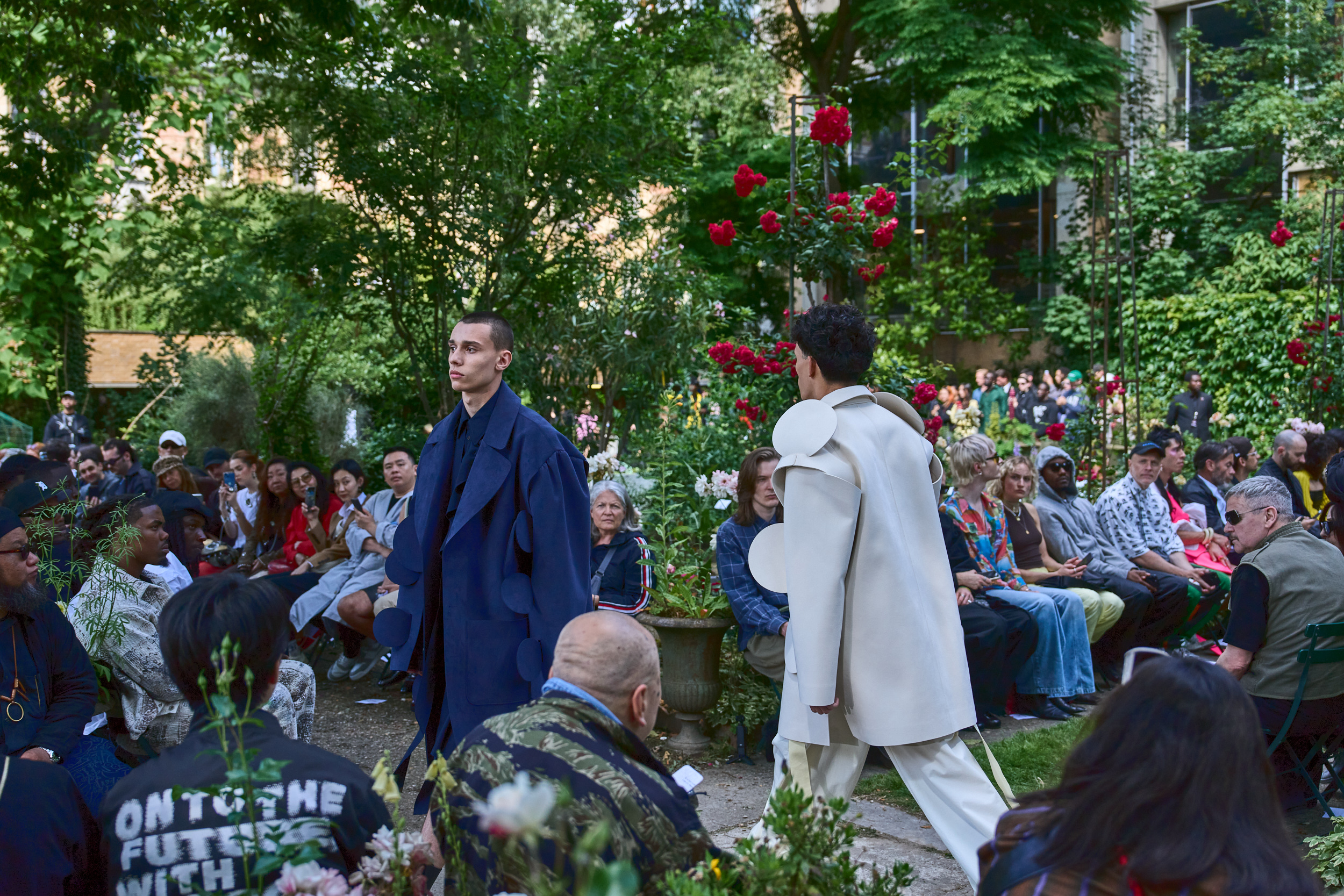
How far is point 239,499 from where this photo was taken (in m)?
8.71

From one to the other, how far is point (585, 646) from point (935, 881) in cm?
231

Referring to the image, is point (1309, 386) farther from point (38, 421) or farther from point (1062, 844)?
point (38, 421)

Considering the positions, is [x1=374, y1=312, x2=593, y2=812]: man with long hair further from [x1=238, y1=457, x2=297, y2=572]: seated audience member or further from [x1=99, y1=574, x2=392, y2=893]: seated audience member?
[x1=238, y1=457, x2=297, y2=572]: seated audience member

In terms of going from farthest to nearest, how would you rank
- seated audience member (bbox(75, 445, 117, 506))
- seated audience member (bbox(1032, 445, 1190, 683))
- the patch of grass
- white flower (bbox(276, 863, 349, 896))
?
seated audience member (bbox(75, 445, 117, 506)), seated audience member (bbox(1032, 445, 1190, 683)), the patch of grass, white flower (bbox(276, 863, 349, 896))

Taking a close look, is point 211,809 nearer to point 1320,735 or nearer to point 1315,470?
point 1320,735

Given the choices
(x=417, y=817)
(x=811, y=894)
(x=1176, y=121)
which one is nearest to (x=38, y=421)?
(x=417, y=817)

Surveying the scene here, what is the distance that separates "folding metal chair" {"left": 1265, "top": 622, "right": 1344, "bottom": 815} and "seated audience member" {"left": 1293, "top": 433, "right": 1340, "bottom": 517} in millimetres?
4537

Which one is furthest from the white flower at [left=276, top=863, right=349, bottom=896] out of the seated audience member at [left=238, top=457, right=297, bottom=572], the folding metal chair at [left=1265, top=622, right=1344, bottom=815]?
the seated audience member at [left=238, top=457, right=297, bottom=572]

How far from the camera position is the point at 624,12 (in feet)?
34.6

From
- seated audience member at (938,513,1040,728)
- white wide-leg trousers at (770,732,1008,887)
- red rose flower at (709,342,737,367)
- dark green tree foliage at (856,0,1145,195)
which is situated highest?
dark green tree foliage at (856,0,1145,195)

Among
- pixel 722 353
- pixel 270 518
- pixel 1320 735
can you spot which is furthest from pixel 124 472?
pixel 1320 735

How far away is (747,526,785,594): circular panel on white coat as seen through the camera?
136 inches

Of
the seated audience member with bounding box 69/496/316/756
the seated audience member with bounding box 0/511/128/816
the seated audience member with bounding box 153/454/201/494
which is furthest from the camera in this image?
the seated audience member with bounding box 153/454/201/494

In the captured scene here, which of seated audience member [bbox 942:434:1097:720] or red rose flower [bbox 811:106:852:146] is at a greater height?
red rose flower [bbox 811:106:852:146]
